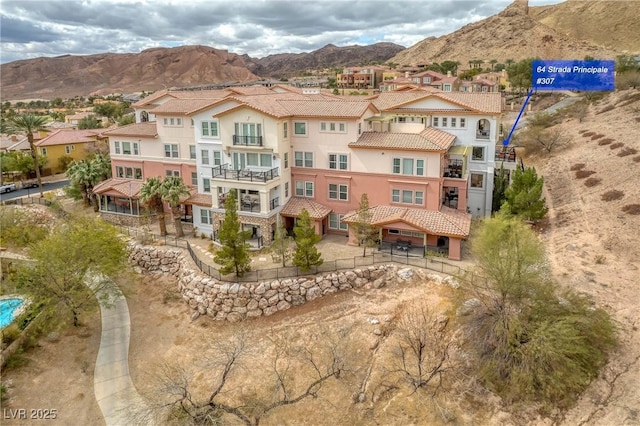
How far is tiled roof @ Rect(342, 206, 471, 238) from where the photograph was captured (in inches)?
1162

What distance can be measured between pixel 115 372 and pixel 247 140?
18295mm

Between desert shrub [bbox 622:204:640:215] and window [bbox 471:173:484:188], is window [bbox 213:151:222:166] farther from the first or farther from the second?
desert shrub [bbox 622:204:640:215]

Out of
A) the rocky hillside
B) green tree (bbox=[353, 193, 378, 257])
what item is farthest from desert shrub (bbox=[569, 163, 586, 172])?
the rocky hillside

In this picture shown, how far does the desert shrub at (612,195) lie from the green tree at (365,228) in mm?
21408

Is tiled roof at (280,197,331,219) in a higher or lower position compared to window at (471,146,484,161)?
lower

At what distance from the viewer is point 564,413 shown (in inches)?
728

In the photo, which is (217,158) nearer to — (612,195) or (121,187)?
(121,187)

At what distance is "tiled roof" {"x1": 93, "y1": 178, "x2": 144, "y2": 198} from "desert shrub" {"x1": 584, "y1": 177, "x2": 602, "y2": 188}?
137 feet

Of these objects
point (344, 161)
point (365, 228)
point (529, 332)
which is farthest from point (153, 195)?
point (529, 332)

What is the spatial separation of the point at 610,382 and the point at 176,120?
3585 centimetres

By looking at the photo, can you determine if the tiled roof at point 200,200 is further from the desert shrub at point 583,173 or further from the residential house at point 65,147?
the desert shrub at point 583,173

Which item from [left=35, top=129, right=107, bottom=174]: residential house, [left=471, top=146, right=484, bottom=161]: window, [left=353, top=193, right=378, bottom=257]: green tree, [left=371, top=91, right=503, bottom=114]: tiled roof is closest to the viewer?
[left=353, top=193, right=378, bottom=257]: green tree

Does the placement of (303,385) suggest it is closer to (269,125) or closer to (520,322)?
(520,322)

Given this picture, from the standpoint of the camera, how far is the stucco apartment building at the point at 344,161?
3180cm
